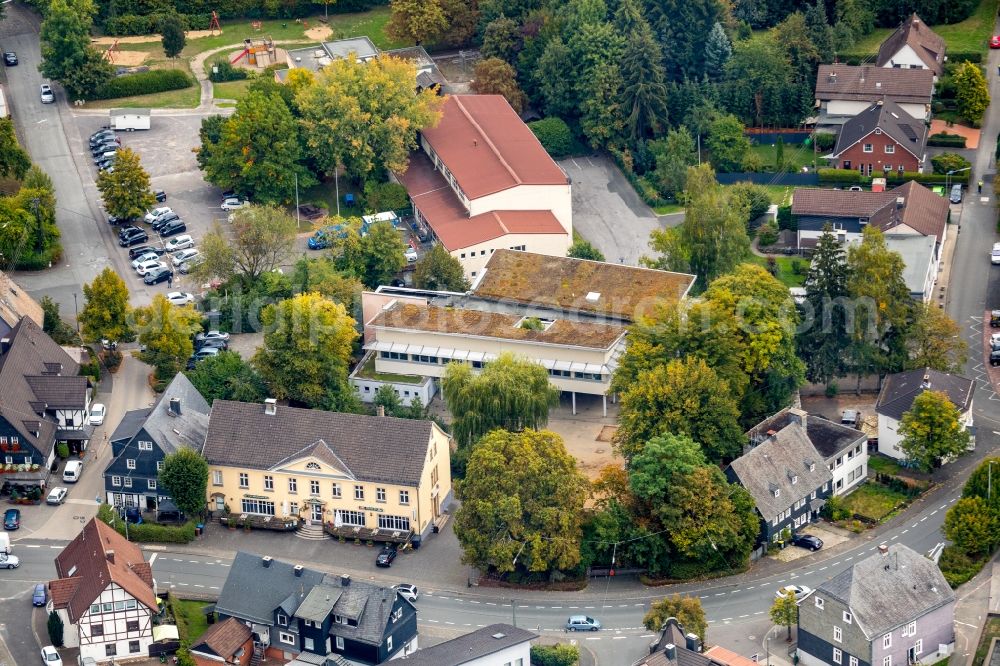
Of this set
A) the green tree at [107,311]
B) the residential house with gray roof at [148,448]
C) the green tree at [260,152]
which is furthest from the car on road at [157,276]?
the residential house with gray roof at [148,448]

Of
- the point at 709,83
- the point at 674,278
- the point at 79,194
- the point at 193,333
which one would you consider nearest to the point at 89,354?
the point at 193,333

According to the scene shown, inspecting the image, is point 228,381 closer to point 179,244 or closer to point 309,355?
point 309,355

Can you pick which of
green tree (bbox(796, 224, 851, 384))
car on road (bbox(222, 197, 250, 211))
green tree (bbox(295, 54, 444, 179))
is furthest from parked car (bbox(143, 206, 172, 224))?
green tree (bbox(796, 224, 851, 384))

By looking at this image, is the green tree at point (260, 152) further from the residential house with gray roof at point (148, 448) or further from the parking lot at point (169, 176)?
the residential house with gray roof at point (148, 448)

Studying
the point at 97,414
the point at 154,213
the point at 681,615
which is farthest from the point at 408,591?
the point at 154,213

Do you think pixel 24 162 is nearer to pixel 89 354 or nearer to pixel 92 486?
pixel 89 354

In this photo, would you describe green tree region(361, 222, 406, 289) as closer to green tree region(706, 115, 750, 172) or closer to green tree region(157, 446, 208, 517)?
green tree region(157, 446, 208, 517)
